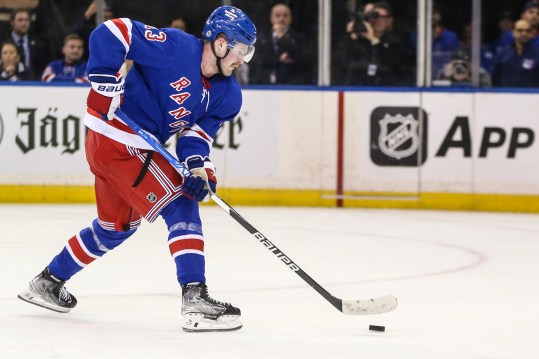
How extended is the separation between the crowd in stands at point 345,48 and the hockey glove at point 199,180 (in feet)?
13.1

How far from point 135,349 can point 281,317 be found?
73cm

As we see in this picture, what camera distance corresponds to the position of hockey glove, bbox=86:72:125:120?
3.85m

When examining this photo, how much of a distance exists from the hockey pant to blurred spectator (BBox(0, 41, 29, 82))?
13.1 ft

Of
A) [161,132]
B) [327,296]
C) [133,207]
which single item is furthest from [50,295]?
[327,296]

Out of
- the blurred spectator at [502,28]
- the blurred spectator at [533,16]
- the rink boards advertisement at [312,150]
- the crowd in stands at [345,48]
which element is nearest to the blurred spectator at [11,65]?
the crowd in stands at [345,48]

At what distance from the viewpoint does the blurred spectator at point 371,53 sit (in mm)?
7957

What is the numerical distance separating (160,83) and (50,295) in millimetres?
795

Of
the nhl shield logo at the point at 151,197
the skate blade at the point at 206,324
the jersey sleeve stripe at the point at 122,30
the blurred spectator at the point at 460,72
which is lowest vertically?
the skate blade at the point at 206,324

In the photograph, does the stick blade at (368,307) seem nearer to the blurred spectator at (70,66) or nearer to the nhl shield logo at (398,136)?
the nhl shield logo at (398,136)

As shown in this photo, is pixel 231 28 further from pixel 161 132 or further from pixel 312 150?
pixel 312 150

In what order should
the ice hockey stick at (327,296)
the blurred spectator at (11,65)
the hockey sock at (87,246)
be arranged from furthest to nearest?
the blurred spectator at (11,65) < the hockey sock at (87,246) < the ice hockey stick at (327,296)

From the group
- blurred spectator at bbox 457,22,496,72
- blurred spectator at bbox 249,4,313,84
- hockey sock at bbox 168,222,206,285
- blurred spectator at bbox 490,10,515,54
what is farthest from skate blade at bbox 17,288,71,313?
blurred spectator at bbox 490,10,515,54

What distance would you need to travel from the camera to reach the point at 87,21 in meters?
8.12

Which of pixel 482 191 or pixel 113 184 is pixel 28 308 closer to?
pixel 113 184
